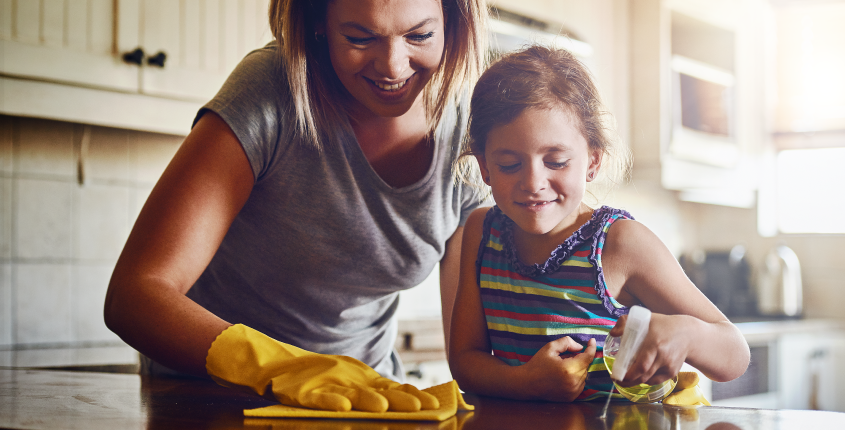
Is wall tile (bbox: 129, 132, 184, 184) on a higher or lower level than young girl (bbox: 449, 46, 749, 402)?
higher

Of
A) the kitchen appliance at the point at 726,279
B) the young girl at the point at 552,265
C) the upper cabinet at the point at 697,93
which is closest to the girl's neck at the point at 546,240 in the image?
the young girl at the point at 552,265

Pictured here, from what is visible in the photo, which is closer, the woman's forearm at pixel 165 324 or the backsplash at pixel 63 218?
the woman's forearm at pixel 165 324

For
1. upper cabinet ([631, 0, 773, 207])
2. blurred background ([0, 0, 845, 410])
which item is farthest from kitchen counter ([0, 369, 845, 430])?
upper cabinet ([631, 0, 773, 207])

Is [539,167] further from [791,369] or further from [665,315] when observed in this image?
[791,369]

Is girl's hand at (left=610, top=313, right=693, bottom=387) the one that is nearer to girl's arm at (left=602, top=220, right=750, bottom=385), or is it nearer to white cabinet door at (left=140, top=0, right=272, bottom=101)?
girl's arm at (left=602, top=220, right=750, bottom=385)

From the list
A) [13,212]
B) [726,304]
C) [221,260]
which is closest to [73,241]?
[13,212]

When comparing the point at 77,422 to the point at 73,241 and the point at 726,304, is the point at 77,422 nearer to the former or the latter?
the point at 73,241

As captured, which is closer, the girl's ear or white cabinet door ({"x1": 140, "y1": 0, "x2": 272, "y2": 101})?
the girl's ear

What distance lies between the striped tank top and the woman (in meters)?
0.19

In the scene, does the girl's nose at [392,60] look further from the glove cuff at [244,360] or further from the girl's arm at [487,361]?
the glove cuff at [244,360]

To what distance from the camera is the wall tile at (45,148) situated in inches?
66.1

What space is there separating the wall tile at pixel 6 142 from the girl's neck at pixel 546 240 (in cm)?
135

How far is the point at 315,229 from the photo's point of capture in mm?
961

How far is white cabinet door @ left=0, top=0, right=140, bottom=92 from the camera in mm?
1436
